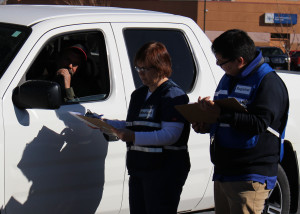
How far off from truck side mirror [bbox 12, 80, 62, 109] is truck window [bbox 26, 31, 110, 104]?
0.48 meters

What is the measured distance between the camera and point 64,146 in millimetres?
3611

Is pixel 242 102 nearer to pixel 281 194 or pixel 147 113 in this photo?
pixel 147 113

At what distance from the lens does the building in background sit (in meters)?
55.6

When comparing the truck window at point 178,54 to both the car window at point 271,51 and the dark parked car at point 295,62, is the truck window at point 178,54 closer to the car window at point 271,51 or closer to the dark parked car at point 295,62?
the dark parked car at point 295,62

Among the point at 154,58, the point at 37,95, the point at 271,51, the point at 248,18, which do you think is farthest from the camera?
the point at 248,18

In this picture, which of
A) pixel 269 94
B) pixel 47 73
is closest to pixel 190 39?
pixel 47 73

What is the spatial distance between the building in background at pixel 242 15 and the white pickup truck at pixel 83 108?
5154 cm

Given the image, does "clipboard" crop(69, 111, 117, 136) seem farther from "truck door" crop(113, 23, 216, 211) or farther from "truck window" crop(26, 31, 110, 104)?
"truck door" crop(113, 23, 216, 211)

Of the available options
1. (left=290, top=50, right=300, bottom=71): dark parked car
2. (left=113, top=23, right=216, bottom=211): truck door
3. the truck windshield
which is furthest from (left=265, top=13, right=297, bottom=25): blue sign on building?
the truck windshield

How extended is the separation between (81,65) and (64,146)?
83 centimetres

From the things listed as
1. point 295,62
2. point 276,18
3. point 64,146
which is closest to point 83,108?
point 64,146

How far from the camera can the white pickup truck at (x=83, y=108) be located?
3389 mm

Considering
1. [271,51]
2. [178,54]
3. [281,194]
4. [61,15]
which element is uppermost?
[61,15]

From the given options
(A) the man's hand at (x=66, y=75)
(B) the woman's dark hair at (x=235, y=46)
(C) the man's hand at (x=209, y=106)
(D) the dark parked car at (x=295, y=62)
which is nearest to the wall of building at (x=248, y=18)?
(D) the dark parked car at (x=295, y=62)
